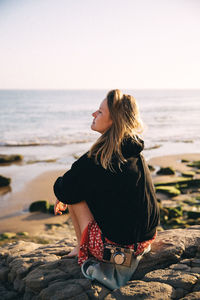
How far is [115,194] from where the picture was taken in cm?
305

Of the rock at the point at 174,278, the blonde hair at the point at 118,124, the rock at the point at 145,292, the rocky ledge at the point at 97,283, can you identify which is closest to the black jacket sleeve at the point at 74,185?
the blonde hair at the point at 118,124

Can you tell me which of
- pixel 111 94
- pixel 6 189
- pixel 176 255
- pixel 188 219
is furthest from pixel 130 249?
pixel 6 189

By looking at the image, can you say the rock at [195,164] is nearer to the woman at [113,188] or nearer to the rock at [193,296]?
the woman at [113,188]

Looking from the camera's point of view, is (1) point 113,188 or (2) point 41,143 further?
(2) point 41,143

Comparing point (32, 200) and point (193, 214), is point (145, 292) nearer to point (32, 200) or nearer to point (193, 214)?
point (193, 214)

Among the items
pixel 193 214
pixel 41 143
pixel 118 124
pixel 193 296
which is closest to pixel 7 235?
pixel 193 214

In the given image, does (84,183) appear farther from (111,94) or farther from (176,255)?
(176,255)

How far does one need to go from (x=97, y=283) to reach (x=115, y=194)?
2.96 ft

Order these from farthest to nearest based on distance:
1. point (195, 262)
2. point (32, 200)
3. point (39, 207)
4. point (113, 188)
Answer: point (32, 200), point (39, 207), point (195, 262), point (113, 188)

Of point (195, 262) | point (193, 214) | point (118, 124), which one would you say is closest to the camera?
point (118, 124)

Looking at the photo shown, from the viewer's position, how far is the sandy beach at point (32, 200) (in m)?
7.78

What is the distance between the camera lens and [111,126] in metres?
3.21

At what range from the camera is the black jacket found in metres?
3.05

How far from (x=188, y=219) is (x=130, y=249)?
16.9 feet
